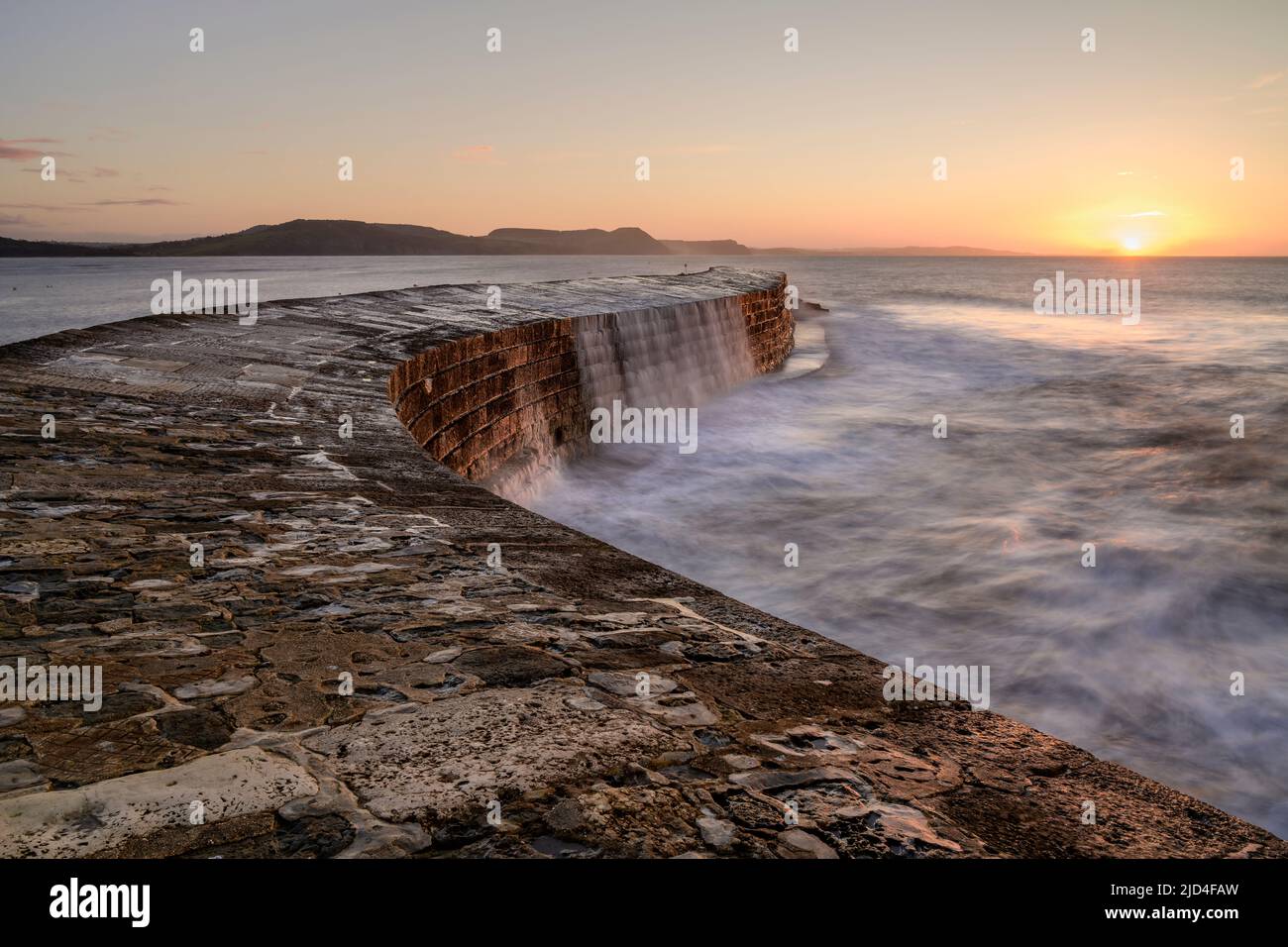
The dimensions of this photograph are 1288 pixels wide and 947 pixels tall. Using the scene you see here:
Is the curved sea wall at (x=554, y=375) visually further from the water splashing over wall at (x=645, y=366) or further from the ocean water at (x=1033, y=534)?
the ocean water at (x=1033, y=534)

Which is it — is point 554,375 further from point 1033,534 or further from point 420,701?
point 420,701

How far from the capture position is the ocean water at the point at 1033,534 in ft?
18.0

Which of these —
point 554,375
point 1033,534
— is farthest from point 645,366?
point 1033,534

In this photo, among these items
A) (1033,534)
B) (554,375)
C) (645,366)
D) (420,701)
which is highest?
(645,366)

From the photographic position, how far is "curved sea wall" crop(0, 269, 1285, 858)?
1600 millimetres

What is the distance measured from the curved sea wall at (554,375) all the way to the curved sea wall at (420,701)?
2841 mm

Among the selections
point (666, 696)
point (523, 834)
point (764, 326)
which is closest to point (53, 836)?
point (523, 834)

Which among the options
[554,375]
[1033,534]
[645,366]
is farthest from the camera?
[645,366]

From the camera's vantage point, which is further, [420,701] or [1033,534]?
[1033,534]

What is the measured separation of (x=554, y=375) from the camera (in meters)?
10.4

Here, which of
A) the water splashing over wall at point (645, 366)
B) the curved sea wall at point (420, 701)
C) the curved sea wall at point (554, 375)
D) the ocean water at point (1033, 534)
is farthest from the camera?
the water splashing over wall at point (645, 366)

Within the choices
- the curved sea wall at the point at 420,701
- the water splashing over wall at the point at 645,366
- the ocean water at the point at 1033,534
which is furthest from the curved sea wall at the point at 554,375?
the curved sea wall at the point at 420,701

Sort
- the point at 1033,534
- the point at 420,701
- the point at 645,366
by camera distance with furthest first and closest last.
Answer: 1. the point at 645,366
2. the point at 1033,534
3. the point at 420,701

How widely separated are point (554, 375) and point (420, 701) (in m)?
8.48
